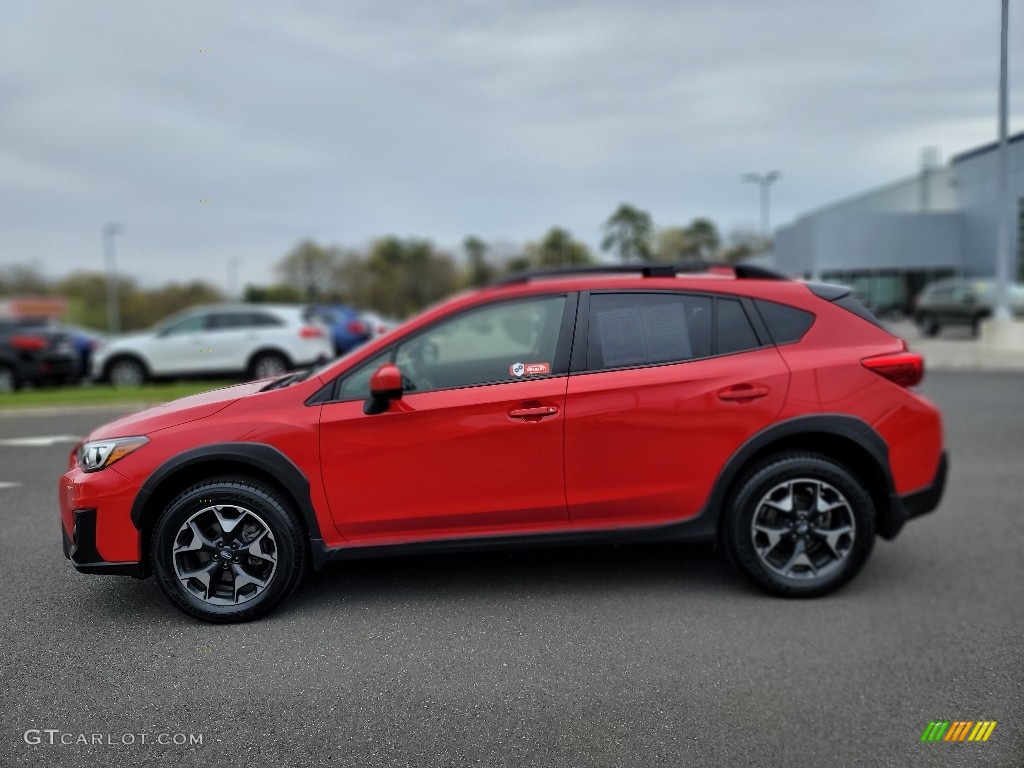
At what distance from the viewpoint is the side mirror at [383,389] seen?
150 inches

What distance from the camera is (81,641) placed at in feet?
12.0

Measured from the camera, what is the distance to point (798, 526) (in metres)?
4.11

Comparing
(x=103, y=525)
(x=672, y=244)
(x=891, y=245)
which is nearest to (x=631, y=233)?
(x=672, y=244)

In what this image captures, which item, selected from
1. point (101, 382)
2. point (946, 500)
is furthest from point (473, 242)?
point (946, 500)

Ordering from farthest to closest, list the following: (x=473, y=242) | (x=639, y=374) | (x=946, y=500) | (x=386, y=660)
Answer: (x=473, y=242)
(x=946, y=500)
(x=639, y=374)
(x=386, y=660)

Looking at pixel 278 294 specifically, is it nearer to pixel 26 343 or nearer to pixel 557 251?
pixel 557 251

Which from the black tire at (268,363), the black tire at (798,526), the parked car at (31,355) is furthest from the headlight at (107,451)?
the parked car at (31,355)

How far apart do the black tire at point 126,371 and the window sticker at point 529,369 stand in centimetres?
1349

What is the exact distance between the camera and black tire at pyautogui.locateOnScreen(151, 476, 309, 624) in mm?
3768

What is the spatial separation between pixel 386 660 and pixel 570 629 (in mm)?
838

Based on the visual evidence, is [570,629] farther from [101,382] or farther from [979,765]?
[101,382]

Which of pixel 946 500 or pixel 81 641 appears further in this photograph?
pixel 946 500

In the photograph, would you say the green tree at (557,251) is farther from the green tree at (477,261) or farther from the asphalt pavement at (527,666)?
the asphalt pavement at (527,666)

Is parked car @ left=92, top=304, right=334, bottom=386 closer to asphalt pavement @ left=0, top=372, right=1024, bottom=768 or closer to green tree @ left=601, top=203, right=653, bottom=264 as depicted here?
asphalt pavement @ left=0, top=372, right=1024, bottom=768
